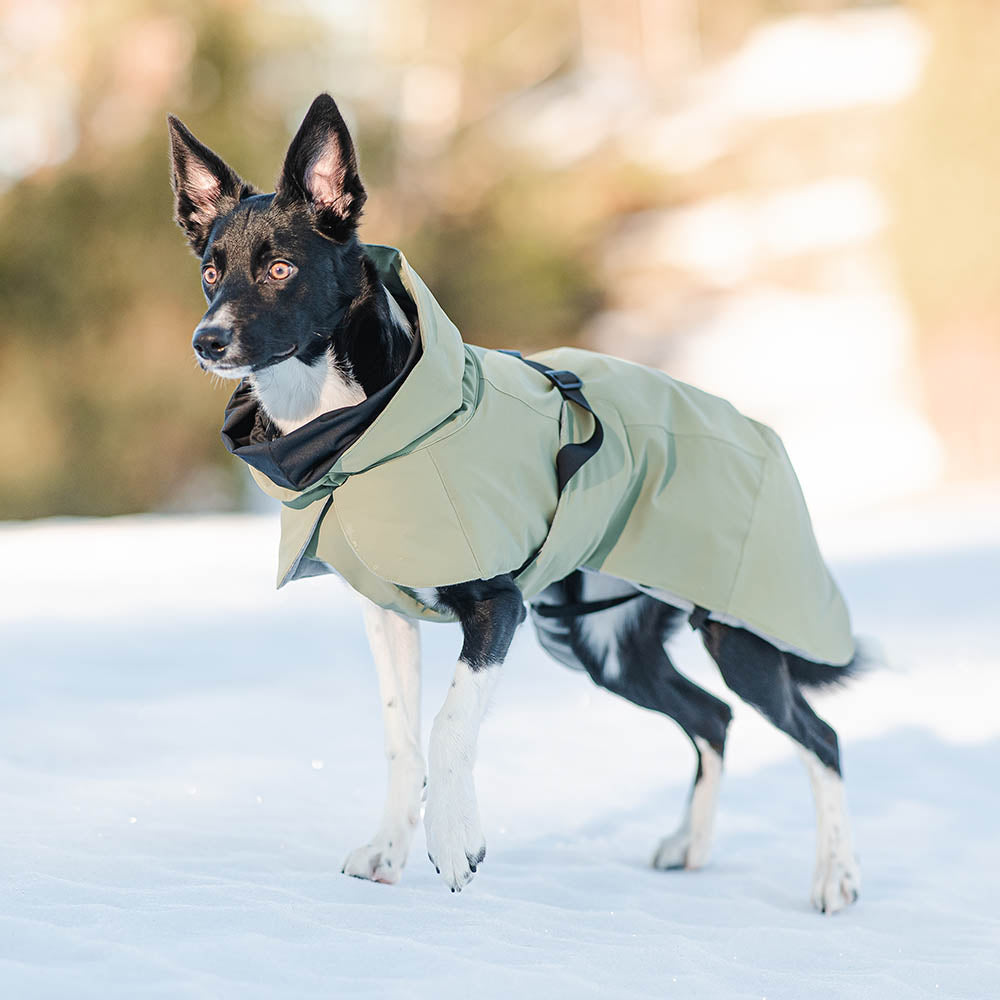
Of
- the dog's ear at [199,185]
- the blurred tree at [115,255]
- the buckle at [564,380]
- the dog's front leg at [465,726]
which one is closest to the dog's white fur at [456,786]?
the dog's front leg at [465,726]

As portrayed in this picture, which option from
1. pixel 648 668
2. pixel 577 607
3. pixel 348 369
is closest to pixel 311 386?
pixel 348 369

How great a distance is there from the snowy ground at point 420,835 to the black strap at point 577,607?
0.65 meters

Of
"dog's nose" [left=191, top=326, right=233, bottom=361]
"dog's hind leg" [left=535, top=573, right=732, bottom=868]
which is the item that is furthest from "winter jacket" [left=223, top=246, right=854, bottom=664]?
"dog's hind leg" [left=535, top=573, right=732, bottom=868]

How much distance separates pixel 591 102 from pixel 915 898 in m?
18.8

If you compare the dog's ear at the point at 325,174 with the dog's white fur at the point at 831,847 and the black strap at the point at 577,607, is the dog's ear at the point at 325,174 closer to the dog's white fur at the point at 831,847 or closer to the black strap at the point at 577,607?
the black strap at the point at 577,607

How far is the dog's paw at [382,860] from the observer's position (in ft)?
9.46

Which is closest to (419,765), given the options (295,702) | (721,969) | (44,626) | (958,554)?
(721,969)

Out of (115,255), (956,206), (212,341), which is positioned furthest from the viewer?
(115,255)

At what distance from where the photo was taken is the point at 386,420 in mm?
2525

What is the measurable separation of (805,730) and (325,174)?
1826 millimetres

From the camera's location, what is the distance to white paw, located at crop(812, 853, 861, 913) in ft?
10.3

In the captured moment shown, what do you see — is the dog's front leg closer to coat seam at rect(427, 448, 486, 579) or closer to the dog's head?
coat seam at rect(427, 448, 486, 579)

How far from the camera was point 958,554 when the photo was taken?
7656mm

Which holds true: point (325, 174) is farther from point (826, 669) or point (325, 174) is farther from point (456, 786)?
point (826, 669)
